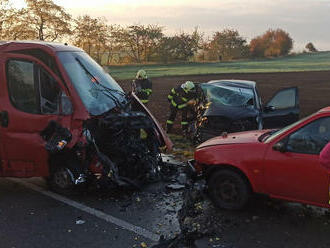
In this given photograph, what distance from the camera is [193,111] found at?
977 centimetres

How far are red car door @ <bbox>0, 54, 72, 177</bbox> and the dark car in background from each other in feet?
13.2

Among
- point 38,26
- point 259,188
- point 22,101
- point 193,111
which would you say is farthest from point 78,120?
point 38,26

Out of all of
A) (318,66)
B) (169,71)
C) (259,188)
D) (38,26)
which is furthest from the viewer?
(318,66)

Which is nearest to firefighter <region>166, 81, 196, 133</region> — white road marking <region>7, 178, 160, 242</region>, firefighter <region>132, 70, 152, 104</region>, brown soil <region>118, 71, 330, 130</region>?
firefighter <region>132, 70, 152, 104</region>

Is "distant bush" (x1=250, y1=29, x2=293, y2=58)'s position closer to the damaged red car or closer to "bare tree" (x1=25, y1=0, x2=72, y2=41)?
"bare tree" (x1=25, y1=0, x2=72, y2=41)

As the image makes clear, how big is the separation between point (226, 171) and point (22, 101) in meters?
3.16

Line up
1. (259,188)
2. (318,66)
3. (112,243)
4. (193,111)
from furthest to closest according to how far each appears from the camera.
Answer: (318,66) → (193,111) → (259,188) → (112,243)

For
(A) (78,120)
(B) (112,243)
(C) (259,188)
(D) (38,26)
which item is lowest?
(B) (112,243)

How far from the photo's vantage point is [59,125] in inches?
217

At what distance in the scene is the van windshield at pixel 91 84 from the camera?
18.6 ft

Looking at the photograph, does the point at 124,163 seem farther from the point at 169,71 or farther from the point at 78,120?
the point at 169,71

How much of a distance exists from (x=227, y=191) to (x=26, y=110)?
124 inches

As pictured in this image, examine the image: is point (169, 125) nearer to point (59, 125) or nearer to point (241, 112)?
point (241, 112)

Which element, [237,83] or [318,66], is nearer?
[237,83]
